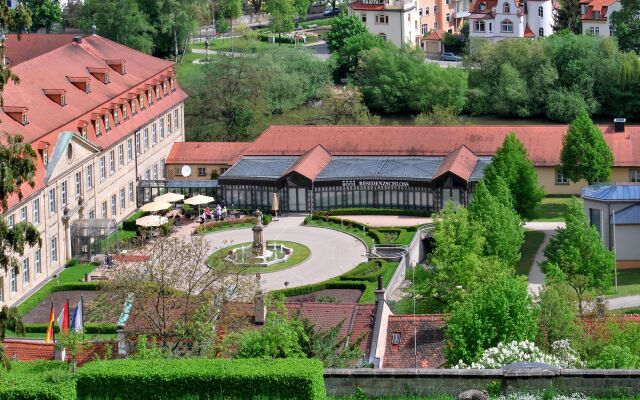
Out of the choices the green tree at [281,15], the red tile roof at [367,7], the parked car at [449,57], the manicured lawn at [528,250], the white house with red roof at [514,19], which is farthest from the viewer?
the green tree at [281,15]

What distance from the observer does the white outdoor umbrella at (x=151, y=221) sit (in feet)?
224

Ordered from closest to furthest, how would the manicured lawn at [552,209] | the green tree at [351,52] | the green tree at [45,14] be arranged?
the manicured lawn at [552,209], the green tree at [351,52], the green tree at [45,14]

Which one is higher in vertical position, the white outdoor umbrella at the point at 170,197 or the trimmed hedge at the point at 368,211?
the white outdoor umbrella at the point at 170,197

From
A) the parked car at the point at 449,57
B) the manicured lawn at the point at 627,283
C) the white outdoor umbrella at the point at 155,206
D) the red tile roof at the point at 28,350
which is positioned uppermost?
the parked car at the point at 449,57

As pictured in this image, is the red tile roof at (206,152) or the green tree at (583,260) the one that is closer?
the green tree at (583,260)

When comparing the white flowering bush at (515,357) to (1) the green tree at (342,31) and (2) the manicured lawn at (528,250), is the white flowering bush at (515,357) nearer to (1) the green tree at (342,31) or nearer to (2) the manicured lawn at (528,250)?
(2) the manicured lawn at (528,250)

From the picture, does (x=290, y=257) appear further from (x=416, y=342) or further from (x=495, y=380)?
(x=495, y=380)

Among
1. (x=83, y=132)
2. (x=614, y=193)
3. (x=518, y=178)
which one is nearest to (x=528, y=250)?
(x=518, y=178)

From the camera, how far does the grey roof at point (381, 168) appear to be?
7388cm

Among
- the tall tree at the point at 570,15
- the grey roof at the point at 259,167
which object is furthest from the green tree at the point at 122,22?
the tall tree at the point at 570,15

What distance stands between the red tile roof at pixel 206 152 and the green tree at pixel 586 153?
18.5 meters

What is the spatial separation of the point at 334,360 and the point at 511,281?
7.27m

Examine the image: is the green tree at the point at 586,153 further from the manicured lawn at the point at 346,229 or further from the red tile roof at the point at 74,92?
the red tile roof at the point at 74,92

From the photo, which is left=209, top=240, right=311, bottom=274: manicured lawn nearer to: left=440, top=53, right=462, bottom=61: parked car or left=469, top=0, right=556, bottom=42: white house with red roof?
left=440, top=53, right=462, bottom=61: parked car
